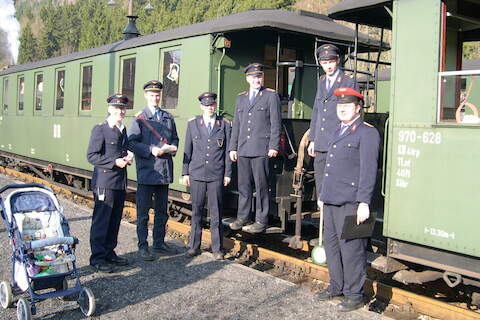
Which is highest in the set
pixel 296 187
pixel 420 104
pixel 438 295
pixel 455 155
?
pixel 420 104

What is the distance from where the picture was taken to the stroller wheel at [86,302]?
14.4ft

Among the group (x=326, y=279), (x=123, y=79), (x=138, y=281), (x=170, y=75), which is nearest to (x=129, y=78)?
(x=123, y=79)

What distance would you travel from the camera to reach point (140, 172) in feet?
20.1

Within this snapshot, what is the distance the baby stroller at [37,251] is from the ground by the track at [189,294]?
0.63 feet

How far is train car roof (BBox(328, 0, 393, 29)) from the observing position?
16.6ft

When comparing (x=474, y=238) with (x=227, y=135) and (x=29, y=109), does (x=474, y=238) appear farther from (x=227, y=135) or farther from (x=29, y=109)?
(x=29, y=109)

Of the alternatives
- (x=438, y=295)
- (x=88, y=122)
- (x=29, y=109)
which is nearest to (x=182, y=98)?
(x=88, y=122)

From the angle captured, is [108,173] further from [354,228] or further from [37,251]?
[354,228]

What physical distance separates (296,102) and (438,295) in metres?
3.44

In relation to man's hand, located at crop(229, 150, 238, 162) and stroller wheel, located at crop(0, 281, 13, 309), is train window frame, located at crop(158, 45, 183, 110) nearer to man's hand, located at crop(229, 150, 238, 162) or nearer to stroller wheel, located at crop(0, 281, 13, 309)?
man's hand, located at crop(229, 150, 238, 162)

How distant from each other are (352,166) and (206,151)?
2.11 m

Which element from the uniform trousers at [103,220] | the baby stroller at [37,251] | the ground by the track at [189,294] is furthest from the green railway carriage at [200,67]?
the baby stroller at [37,251]

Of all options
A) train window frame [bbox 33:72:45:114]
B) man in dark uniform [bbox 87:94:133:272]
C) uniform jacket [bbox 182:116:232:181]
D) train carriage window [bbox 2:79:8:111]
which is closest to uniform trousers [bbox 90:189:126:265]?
Result: man in dark uniform [bbox 87:94:133:272]

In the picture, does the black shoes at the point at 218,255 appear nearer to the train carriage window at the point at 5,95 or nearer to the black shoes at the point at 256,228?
the black shoes at the point at 256,228
